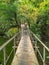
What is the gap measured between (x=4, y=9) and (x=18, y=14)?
1760mm

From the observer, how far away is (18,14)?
80.1 ft

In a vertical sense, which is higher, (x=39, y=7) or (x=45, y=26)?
(x=39, y=7)

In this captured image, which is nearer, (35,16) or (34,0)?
(35,16)

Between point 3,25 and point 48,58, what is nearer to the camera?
point 48,58

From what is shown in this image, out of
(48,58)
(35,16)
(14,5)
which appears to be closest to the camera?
(48,58)

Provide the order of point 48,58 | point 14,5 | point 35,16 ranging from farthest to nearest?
point 14,5, point 35,16, point 48,58

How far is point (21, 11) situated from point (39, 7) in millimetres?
2241

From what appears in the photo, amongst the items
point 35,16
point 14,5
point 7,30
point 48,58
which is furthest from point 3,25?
point 48,58

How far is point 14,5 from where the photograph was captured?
25.1m

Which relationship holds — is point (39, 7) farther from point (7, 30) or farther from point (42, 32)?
point (7, 30)

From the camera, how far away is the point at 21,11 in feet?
78.7

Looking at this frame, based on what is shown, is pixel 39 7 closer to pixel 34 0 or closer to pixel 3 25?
pixel 34 0

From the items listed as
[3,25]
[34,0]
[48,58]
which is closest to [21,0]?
[34,0]

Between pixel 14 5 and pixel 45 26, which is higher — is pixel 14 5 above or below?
above
